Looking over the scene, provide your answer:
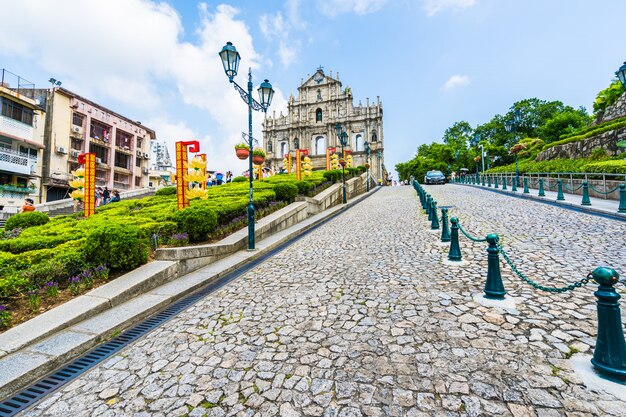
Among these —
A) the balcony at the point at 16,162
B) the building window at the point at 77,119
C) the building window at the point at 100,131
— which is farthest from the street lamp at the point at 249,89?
the building window at the point at 100,131

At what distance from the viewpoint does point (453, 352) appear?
298 cm

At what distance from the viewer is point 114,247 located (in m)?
5.50

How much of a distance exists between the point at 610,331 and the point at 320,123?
200 ft

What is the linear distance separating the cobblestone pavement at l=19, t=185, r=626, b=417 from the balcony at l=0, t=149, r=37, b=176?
27585mm

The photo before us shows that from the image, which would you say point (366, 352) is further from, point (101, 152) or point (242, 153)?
point (101, 152)

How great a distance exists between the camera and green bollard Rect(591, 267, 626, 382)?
2.42 m

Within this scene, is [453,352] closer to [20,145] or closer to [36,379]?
[36,379]

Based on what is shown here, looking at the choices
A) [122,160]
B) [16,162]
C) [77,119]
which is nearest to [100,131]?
[77,119]

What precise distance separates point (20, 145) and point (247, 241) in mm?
28932

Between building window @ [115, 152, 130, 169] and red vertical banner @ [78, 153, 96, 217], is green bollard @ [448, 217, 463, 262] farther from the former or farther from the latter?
building window @ [115, 152, 130, 169]

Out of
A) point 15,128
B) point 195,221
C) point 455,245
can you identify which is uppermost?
point 15,128


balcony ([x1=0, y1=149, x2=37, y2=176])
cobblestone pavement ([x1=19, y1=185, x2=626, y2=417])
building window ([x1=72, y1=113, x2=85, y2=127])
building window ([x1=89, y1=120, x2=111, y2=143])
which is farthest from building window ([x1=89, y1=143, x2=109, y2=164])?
cobblestone pavement ([x1=19, y1=185, x2=626, y2=417])

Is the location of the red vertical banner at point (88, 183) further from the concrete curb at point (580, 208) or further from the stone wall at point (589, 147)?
the stone wall at point (589, 147)

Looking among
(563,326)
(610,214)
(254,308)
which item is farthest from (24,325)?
(610,214)
